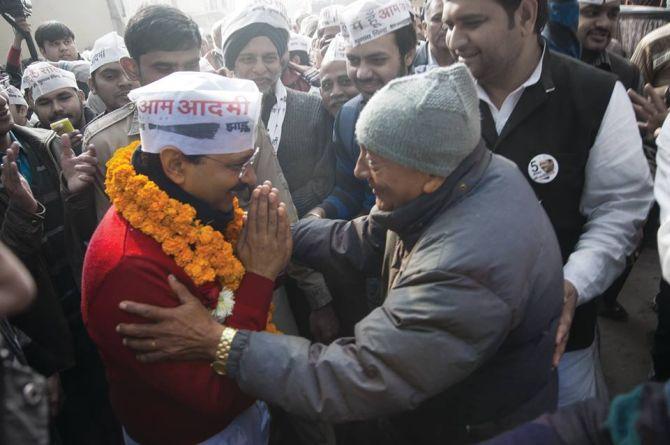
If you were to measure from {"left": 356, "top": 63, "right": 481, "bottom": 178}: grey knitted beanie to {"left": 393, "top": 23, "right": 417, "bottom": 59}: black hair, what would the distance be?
1.78 meters

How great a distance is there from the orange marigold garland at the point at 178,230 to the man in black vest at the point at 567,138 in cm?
140

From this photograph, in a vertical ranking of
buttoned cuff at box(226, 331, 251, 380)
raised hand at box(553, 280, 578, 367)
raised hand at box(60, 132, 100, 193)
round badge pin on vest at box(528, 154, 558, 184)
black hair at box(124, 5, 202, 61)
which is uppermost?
black hair at box(124, 5, 202, 61)

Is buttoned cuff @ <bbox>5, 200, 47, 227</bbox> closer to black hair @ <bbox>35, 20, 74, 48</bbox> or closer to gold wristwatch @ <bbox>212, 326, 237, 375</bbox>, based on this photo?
gold wristwatch @ <bbox>212, 326, 237, 375</bbox>

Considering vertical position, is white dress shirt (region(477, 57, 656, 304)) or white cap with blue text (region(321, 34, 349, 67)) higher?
white cap with blue text (region(321, 34, 349, 67))

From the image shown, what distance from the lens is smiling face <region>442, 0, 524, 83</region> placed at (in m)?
2.23

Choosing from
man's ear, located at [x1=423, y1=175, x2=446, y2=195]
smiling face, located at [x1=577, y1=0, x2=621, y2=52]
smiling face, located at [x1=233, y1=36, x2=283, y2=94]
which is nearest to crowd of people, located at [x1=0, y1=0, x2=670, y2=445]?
man's ear, located at [x1=423, y1=175, x2=446, y2=195]

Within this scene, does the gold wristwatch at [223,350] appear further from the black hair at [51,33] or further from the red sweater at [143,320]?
the black hair at [51,33]

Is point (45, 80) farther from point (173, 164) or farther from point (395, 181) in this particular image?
point (395, 181)

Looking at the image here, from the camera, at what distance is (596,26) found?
4.07m

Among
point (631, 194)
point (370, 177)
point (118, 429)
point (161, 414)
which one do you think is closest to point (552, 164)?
point (631, 194)

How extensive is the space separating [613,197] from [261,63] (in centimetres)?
236

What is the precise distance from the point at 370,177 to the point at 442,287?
538mm

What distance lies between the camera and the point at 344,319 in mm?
3082

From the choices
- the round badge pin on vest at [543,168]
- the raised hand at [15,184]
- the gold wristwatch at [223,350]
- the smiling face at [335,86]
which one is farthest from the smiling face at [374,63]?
the raised hand at [15,184]
